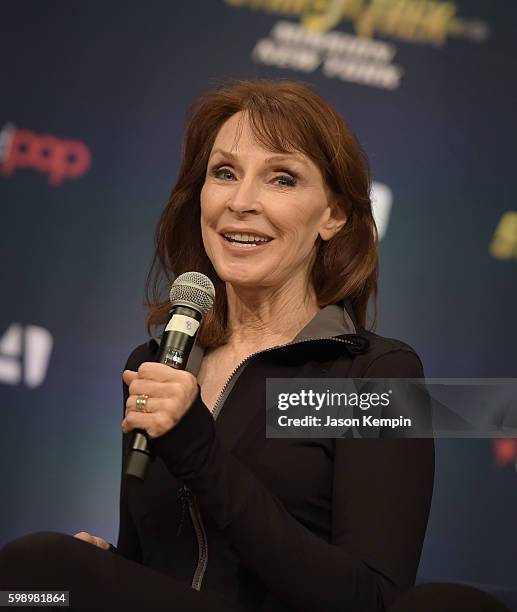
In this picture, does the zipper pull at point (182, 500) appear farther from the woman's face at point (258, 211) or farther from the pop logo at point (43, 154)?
the pop logo at point (43, 154)

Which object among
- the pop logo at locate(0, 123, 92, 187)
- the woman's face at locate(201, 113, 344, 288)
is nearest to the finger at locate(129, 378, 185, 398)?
the woman's face at locate(201, 113, 344, 288)

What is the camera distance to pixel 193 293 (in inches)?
56.7

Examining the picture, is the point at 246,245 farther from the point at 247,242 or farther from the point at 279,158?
the point at 279,158

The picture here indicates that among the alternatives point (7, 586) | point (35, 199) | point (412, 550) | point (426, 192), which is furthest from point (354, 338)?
point (35, 199)

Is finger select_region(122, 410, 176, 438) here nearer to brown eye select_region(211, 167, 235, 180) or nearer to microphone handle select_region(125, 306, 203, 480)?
microphone handle select_region(125, 306, 203, 480)

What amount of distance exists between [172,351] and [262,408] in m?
0.39

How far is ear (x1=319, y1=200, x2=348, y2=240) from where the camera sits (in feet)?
6.25

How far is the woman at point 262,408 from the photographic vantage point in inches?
54.2

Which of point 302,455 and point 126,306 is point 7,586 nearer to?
point 302,455

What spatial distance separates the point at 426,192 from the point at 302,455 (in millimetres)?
1691

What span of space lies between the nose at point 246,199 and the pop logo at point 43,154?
1497mm

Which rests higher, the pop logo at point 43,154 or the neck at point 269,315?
the pop logo at point 43,154

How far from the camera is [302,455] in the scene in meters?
1.62

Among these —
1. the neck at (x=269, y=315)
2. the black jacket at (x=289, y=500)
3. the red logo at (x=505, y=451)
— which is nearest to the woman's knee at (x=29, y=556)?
the black jacket at (x=289, y=500)
